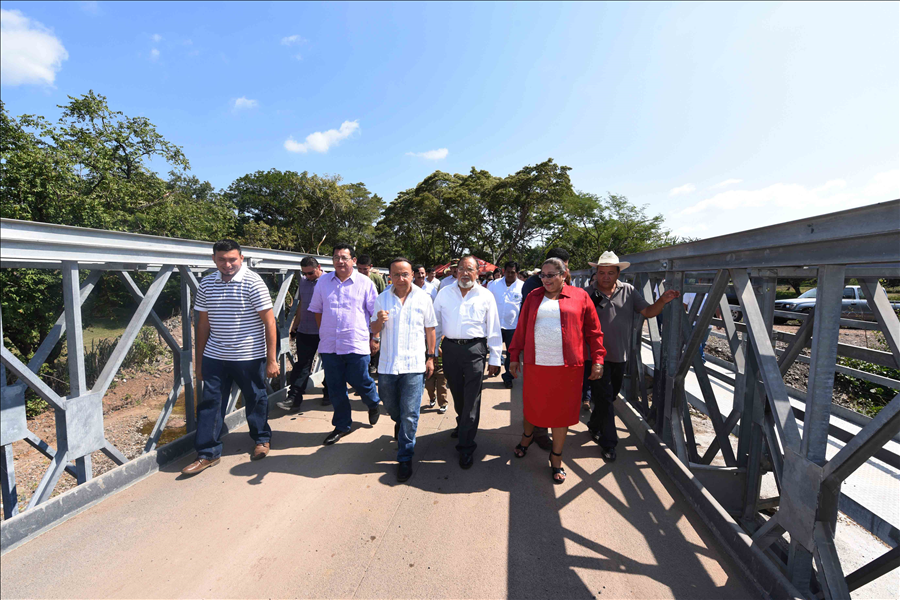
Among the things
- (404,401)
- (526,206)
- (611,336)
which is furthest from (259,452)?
(526,206)

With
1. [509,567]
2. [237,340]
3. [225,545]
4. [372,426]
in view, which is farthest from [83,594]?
[372,426]

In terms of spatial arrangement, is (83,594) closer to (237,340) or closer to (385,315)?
(237,340)

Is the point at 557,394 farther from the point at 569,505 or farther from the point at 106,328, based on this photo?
the point at 106,328

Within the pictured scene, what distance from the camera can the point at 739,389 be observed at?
115 inches

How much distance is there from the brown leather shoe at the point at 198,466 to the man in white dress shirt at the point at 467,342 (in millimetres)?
2001

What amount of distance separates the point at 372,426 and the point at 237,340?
1.61 meters

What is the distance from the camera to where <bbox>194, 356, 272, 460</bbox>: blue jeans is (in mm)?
3166

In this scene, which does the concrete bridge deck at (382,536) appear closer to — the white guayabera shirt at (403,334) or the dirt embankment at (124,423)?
the white guayabera shirt at (403,334)

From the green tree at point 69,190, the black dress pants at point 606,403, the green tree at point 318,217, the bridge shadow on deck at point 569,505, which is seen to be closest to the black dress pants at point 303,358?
the bridge shadow on deck at point 569,505

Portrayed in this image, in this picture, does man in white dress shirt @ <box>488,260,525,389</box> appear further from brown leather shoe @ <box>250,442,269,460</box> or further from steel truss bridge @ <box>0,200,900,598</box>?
brown leather shoe @ <box>250,442,269,460</box>

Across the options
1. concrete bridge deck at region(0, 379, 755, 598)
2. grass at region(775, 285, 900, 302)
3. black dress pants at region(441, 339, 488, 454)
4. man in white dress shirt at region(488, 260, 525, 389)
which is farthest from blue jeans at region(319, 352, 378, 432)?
grass at region(775, 285, 900, 302)

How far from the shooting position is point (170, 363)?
11828mm

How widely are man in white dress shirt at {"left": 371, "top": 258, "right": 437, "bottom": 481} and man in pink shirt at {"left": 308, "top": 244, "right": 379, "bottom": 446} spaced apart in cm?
48

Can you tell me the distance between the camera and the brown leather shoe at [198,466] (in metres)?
3.08
